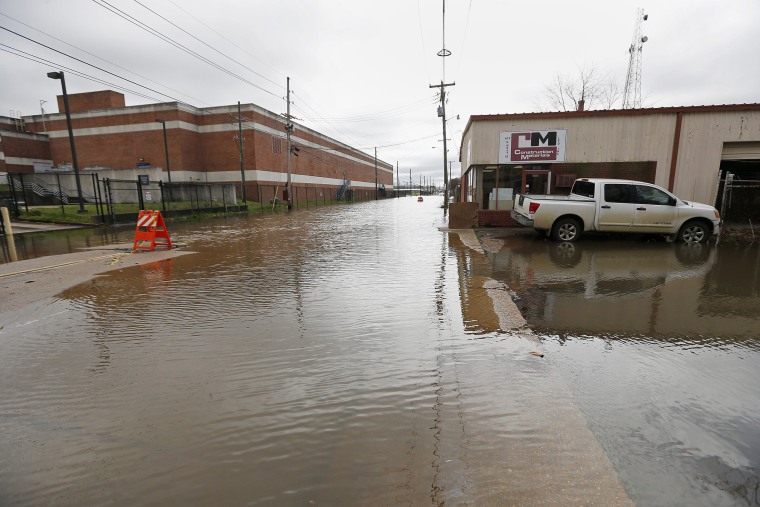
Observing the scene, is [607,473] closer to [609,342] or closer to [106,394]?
[609,342]

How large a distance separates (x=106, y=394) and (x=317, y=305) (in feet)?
9.17

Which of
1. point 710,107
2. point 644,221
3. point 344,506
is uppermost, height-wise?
point 710,107

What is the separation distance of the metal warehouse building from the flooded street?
9.38 m

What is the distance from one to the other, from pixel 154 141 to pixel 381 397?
47130mm

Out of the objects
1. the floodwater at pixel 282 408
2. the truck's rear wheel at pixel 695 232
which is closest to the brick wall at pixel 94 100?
the floodwater at pixel 282 408

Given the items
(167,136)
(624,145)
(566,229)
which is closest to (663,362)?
(566,229)

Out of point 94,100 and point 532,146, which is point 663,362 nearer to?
point 532,146

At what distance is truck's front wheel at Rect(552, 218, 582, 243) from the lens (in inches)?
444

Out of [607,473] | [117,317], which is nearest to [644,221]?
[607,473]

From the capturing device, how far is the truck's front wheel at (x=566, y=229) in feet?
37.0

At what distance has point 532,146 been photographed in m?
→ 15.0

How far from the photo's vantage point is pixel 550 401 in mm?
3062

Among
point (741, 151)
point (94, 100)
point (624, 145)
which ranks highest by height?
point (94, 100)

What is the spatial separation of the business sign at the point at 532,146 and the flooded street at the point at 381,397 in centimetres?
936
